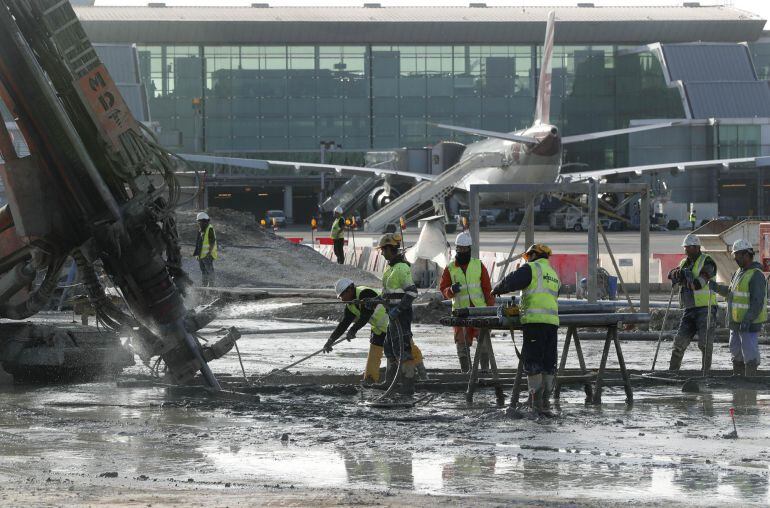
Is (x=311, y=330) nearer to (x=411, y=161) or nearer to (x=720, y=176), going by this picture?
(x=411, y=161)

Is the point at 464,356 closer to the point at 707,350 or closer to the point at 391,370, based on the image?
the point at 391,370

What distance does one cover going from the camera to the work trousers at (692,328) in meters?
16.9

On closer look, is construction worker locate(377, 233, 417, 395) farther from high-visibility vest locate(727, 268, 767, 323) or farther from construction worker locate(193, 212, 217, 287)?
construction worker locate(193, 212, 217, 287)

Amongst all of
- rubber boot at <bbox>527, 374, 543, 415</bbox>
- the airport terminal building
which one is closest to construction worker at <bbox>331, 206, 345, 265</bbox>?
rubber boot at <bbox>527, 374, 543, 415</bbox>

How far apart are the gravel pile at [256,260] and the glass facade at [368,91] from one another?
177ft

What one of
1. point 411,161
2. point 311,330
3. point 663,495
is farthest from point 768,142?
point 663,495

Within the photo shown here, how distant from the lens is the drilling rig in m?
A: 14.1

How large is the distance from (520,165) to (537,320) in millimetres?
47169

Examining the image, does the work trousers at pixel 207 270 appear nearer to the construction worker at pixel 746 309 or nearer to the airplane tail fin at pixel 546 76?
the construction worker at pixel 746 309

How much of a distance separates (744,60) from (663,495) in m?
85.9

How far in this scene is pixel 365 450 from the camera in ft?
37.6

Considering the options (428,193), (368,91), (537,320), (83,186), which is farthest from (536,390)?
(368,91)

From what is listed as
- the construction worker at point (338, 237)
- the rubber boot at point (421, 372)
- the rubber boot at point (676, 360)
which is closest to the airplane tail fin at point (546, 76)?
the construction worker at point (338, 237)

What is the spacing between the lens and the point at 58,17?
1423cm
